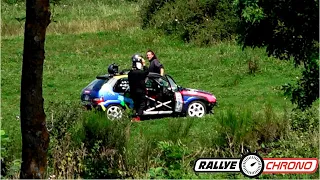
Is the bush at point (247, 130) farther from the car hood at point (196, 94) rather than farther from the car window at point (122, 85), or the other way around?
the car window at point (122, 85)

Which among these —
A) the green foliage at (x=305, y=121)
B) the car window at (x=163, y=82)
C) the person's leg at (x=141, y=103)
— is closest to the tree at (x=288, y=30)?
the green foliage at (x=305, y=121)

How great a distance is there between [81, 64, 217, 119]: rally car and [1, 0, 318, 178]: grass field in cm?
64

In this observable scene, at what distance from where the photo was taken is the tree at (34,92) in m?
10.0

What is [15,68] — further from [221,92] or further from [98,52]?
[221,92]

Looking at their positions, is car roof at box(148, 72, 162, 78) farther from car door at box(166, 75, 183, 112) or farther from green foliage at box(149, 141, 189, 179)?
green foliage at box(149, 141, 189, 179)

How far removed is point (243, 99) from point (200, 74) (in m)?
4.62

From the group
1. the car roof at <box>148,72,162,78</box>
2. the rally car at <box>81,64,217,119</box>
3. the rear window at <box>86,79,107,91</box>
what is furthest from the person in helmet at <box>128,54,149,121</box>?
the rear window at <box>86,79,107,91</box>

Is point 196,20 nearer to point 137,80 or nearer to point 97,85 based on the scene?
point 97,85

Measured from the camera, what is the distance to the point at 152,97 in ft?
58.0

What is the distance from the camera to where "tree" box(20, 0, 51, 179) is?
10.0 metres

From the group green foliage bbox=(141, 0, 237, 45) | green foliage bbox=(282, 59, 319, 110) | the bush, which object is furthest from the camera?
green foliage bbox=(141, 0, 237, 45)

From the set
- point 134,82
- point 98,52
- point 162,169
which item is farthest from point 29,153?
point 98,52

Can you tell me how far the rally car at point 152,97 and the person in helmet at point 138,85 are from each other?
0.80ft

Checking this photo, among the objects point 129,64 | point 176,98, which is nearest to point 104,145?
point 176,98
